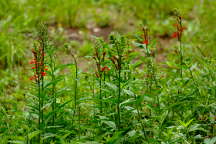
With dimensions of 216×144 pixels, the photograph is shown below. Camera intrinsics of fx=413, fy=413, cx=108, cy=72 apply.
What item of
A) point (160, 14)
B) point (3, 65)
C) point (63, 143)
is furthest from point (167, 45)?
point (63, 143)

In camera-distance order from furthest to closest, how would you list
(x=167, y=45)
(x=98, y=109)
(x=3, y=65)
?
(x=167, y=45) < (x=3, y=65) < (x=98, y=109)

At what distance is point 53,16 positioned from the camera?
5836 mm

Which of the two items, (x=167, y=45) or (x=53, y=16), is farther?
(x=53, y=16)

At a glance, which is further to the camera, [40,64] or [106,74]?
[106,74]

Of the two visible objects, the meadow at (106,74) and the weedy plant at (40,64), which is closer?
the weedy plant at (40,64)

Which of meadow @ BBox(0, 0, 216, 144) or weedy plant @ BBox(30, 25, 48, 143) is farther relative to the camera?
meadow @ BBox(0, 0, 216, 144)

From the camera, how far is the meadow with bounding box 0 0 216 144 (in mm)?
2521

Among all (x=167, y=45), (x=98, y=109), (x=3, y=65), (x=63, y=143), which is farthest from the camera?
(x=167, y=45)

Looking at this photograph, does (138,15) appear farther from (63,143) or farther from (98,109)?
(63,143)

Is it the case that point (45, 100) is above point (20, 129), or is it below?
→ above

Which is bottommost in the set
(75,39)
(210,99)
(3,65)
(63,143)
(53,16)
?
(63,143)

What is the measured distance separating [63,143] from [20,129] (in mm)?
419

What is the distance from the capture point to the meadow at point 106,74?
252 centimetres

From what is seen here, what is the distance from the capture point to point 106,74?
2.79 meters
